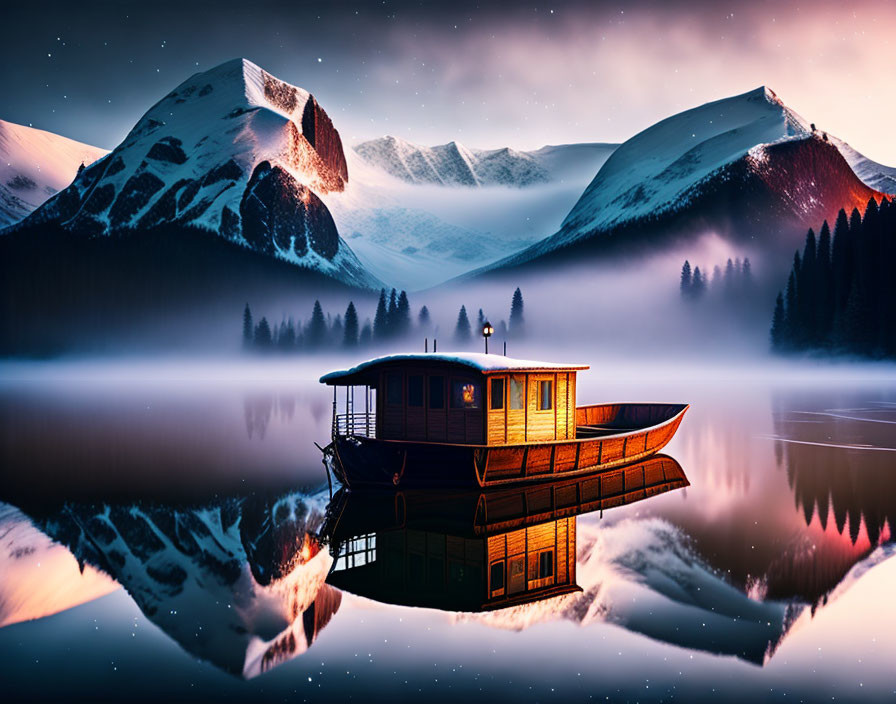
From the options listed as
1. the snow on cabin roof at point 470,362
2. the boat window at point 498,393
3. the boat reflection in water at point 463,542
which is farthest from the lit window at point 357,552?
the boat window at point 498,393

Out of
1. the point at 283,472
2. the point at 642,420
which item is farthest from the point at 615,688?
the point at 642,420

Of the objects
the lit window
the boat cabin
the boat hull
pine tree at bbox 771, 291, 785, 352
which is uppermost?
pine tree at bbox 771, 291, 785, 352

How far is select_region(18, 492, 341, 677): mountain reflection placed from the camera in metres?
18.7

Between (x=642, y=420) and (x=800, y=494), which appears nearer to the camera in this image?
(x=800, y=494)

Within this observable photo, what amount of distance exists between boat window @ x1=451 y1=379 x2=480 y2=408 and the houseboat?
44 mm

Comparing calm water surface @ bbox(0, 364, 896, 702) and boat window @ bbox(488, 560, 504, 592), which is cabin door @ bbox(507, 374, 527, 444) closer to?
calm water surface @ bbox(0, 364, 896, 702)

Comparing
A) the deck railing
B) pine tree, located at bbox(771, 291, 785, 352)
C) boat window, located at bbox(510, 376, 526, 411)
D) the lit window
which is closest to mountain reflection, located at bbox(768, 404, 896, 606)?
boat window, located at bbox(510, 376, 526, 411)

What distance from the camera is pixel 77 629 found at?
62.7 feet

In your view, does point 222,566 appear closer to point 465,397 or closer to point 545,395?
point 465,397

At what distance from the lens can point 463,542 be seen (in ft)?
85.2

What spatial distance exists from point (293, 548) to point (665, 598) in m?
12.9

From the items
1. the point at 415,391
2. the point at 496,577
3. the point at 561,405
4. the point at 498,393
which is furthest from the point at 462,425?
the point at 496,577

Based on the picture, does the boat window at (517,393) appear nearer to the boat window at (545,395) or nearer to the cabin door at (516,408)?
the cabin door at (516,408)

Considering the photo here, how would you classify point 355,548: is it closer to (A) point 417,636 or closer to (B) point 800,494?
(A) point 417,636
